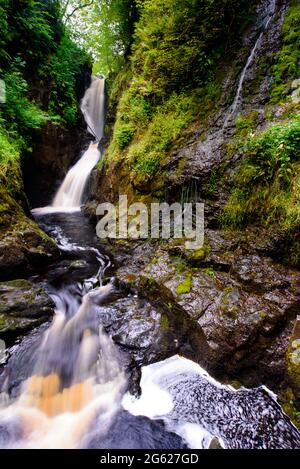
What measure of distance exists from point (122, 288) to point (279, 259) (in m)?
2.82

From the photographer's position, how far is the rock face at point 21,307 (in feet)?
12.1

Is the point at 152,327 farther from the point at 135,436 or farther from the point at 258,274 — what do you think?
the point at 258,274

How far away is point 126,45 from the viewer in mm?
10000

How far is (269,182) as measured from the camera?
397 centimetres

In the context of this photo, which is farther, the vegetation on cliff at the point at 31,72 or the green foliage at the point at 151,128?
the vegetation on cliff at the point at 31,72

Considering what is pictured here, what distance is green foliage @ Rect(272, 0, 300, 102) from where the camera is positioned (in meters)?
4.75

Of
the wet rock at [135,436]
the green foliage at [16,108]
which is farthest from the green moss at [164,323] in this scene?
the green foliage at [16,108]

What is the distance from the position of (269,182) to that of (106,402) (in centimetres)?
391

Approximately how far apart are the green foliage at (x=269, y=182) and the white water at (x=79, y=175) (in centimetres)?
731

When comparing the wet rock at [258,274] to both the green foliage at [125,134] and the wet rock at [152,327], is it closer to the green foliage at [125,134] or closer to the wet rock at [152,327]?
the wet rock at [152,327]

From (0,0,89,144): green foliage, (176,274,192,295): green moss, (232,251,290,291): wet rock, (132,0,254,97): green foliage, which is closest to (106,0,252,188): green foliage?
(132,0,254,97): green foliage

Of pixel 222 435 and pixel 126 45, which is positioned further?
pixel 126 45

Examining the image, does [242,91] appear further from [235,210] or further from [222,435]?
[222,435]
